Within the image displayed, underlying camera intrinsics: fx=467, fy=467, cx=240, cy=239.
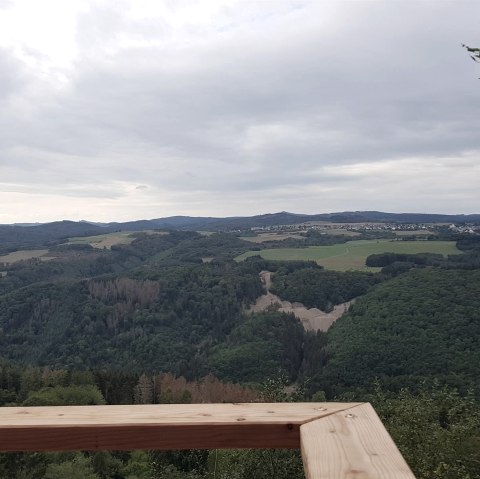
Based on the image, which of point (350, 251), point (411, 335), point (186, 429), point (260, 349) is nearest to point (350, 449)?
point (186, 429)

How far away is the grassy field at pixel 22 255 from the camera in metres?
150

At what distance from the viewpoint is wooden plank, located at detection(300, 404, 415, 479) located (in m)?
1.51

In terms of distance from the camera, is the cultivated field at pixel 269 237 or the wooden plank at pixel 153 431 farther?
the cultivated field at pixel 269 237

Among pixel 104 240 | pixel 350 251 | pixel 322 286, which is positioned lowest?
pixel 322 286

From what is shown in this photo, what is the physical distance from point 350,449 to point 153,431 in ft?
Answer: 2.54

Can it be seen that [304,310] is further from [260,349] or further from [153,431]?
[153,431]

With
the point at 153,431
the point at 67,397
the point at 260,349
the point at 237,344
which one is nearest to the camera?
the point at 153,431

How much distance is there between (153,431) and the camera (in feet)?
6.18

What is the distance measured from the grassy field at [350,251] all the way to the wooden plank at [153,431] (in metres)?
119

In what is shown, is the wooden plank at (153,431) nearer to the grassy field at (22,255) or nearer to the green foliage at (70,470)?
the green foliage at (70,470)

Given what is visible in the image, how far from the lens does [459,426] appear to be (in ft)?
56.9

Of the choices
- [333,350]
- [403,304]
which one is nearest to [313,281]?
[403,304]

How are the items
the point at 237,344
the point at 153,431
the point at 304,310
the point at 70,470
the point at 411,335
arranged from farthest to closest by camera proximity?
the point at 304,310, the point at 237,344, the point at 411,335, the point at 70,470, the point at 153,431

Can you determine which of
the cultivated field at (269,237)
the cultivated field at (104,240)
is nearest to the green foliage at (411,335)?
the cultivated field at (269,237)
